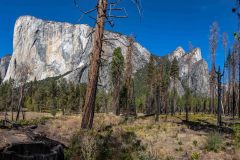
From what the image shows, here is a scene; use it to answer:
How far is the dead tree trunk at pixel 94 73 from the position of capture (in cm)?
1158

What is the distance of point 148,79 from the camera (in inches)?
2965

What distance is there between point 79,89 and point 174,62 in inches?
1762

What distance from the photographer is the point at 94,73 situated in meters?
11.7

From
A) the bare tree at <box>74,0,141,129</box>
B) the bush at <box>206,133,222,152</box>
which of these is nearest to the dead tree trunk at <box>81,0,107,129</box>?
the bare tree at <box>74,0,141,129</box>

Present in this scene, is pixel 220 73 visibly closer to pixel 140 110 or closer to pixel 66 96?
pixel 66 96

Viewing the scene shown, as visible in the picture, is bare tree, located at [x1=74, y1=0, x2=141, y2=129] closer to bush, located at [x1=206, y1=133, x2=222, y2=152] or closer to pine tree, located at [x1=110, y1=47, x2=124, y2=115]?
bush, located at [x1=206, y1=133, x2=222, y2=152]

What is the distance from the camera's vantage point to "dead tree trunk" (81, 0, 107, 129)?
11.6 meters

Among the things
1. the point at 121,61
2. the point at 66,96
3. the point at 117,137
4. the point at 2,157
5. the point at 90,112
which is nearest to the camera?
the point at 2,157

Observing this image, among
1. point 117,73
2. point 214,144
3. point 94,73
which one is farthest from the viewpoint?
point 117,73

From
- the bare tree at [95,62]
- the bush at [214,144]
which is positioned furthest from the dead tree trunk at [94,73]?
the bush at [214,144]

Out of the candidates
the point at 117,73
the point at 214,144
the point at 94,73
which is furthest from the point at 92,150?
the point at 117,73

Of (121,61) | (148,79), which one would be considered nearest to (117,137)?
(121,61)

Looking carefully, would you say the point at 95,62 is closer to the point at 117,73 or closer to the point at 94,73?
the point at 94,73

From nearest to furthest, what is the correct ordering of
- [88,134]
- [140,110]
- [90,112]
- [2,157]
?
1. [2,157]
2. [88,134]
3. [90,112]
4. [140,110]
